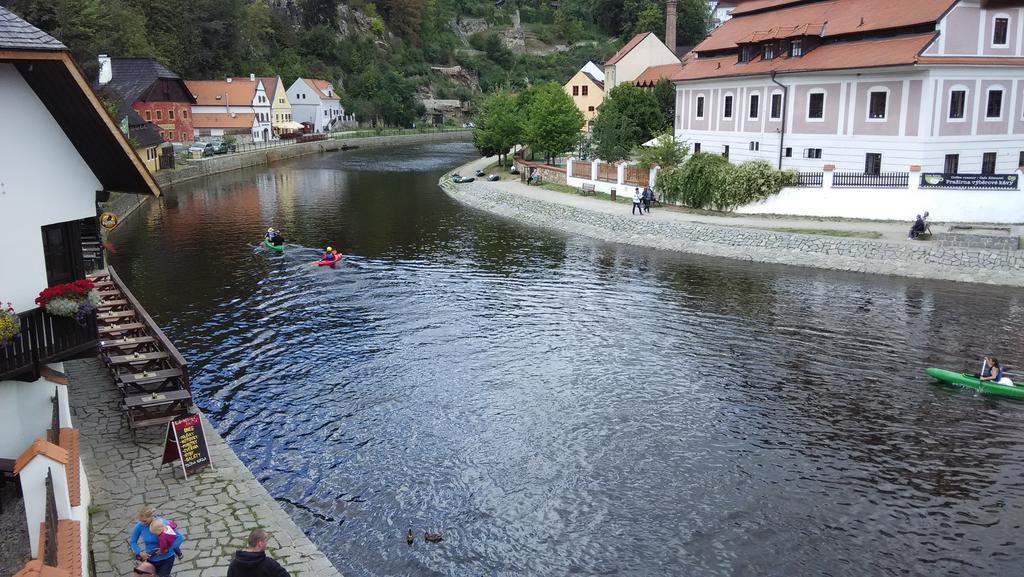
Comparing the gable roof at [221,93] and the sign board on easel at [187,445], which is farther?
the gable roof at [221,93]

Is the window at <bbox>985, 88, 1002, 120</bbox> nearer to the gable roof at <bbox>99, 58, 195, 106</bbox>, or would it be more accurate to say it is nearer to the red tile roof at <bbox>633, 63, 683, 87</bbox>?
the red tile roof at <bbox>633, 63, 683, 87</bbox>

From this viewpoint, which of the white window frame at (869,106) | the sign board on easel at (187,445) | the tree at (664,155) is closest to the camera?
the sign board on easel at (187,445)

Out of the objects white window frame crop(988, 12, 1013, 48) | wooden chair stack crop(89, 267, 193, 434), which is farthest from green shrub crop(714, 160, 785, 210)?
wooden chair stack crop(89, 267, 193, 434)

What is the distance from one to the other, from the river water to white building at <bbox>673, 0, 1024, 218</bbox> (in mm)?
11357

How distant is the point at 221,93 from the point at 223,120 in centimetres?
435

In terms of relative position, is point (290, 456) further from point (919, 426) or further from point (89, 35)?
point (89, 35)

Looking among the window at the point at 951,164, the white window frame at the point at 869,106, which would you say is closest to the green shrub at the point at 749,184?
the white window frame at the point at 869,106

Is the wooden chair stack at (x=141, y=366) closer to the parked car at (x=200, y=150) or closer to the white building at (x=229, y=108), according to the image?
the parked car at (x=200, y=150)

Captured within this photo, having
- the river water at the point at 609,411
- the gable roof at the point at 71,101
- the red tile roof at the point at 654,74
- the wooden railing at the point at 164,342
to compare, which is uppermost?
the red tile roof at the point at 654,74

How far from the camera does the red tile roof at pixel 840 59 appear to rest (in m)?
39.5

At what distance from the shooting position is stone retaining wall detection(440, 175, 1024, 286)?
3284cm

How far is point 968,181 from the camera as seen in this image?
37.2m

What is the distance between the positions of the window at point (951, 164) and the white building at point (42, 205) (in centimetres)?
3892

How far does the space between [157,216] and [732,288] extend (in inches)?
1517
